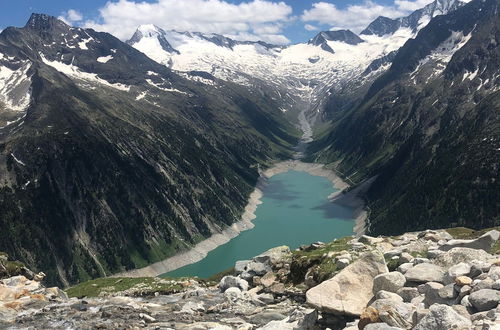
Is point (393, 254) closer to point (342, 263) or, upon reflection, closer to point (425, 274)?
point (342, 263)

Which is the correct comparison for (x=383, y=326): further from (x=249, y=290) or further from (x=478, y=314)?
(x=249, y=290)

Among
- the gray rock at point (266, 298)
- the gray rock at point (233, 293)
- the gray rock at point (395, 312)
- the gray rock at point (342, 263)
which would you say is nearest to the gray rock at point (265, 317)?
the gray rock at point (266, 298)

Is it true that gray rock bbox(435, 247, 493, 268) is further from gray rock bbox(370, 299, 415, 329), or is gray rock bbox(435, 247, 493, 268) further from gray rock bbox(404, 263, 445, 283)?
gray rock bbox(370, 299, 415, 329)

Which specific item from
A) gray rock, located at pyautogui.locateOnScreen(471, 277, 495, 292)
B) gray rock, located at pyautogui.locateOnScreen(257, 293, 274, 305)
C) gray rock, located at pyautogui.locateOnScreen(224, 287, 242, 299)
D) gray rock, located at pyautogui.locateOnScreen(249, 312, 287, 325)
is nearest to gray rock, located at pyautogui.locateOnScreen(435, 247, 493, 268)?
gray rock, located at pyautogui.locateOnScreen(471, 277, 495, 292)

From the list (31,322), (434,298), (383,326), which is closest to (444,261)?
(434,298)

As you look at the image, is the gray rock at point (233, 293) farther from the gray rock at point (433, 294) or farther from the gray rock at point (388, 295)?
the gray rock at point (433, 294)
